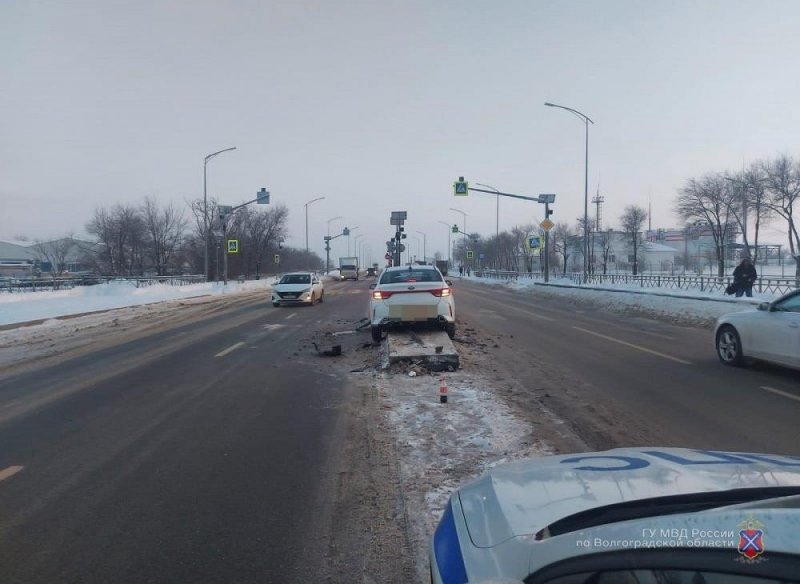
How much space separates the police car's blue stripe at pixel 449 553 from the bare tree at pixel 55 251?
105195mm

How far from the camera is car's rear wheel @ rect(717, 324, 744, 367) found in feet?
34.4

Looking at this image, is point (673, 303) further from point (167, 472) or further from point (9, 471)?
point (9, 471)

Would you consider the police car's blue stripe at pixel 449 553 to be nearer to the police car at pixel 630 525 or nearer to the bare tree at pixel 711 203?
the police car at pixel 630 525

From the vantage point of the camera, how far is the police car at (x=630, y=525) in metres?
1.71

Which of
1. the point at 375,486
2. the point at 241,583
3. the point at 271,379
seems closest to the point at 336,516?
the point at 375,486

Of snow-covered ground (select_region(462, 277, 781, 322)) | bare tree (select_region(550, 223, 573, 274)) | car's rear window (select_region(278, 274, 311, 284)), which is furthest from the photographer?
bare tree (select_region(550, 223, 573, 274))

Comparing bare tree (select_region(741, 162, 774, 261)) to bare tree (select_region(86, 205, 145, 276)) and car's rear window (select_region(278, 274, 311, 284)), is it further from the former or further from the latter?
bare tree (select_region(86, 205, 145, 276))

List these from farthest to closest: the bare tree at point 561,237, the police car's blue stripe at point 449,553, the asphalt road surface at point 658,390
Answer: the bare tree at point 561,237 < the asphalt road surface at point 658,390 < the police car's blue stripe at point 449,553

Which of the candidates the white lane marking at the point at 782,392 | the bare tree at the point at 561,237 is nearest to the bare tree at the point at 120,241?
the bare tree at the point at 561,237

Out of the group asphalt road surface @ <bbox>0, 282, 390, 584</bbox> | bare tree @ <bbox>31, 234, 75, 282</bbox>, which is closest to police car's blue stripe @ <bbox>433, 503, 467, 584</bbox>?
asphalt road surface @ <bbox>0, 282, 390, 584</bbox>

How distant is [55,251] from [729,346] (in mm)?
111970

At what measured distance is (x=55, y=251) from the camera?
Answer: 337ft

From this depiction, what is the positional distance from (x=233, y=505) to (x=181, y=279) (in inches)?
2235

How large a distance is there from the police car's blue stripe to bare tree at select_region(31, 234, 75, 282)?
105195mm
